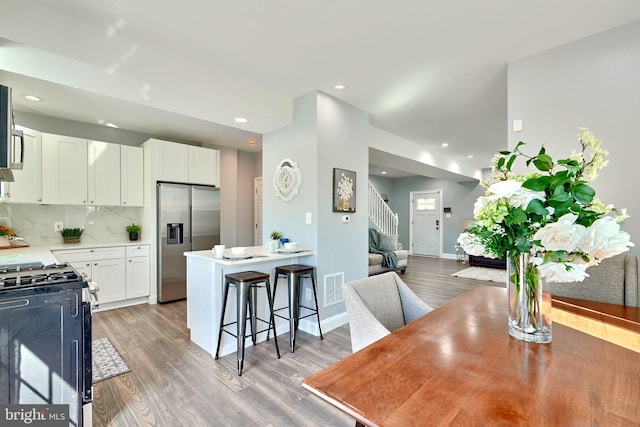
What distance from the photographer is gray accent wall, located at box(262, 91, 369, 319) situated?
3250 millimetres

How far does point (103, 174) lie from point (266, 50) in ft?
9.93

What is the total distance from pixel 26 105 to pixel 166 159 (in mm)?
1517

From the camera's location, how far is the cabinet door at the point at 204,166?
457cm

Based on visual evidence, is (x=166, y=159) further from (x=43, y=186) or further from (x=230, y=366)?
(x=230, y=366)

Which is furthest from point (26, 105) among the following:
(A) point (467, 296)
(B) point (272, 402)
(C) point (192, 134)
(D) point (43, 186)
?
(A) point (467, 296)

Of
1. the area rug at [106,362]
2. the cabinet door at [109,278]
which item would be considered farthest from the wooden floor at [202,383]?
the cabinet door at [109,278]

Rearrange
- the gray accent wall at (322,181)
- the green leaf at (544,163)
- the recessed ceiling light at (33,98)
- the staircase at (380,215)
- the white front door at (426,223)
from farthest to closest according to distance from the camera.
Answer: the white front door at (426,223)
the staircase at (380,215)
the gray accent wall at (322,181)
the recessed ceiling light at (33,98)
the green leaf at (544,163)

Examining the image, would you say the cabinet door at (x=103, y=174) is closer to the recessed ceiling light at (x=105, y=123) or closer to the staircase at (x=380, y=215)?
the recessed ceiling light at (x=105, y=123)

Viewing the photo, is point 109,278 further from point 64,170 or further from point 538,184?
point 538,184

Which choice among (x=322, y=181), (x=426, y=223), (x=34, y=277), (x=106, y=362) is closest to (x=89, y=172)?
(x=106, y=362)

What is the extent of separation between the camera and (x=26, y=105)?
10.9 ft

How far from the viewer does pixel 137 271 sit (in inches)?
161

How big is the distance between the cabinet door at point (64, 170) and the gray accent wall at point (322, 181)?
7.85ft

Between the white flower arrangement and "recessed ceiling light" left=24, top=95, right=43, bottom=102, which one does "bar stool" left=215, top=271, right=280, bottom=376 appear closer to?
the white flower arrangement
